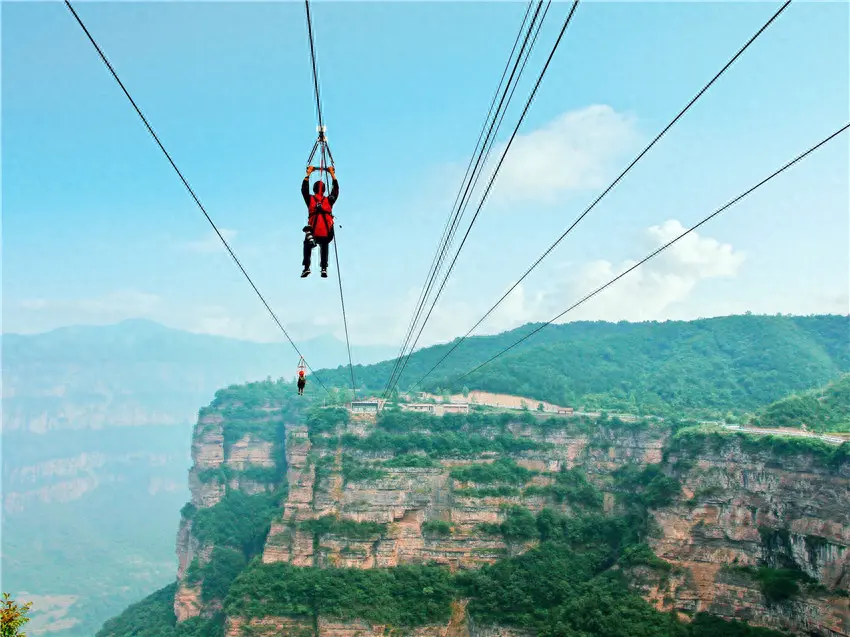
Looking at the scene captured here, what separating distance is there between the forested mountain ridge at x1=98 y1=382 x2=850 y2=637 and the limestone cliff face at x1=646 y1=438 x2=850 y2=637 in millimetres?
78

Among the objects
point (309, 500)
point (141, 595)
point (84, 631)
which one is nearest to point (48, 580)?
point (141, 595)

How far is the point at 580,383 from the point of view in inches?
2936

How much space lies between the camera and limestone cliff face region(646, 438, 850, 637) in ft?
105

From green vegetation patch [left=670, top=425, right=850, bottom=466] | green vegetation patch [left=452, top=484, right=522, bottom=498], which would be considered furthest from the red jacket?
green vegetation patch [left=452, top=484, right=522, bottom=498]

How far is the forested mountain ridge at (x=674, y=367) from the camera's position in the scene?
68188 mm

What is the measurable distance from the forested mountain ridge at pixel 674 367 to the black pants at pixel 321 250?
57.0 metres

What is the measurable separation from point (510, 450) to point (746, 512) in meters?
19.0

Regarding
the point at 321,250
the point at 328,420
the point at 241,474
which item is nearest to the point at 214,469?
the point at 241,474

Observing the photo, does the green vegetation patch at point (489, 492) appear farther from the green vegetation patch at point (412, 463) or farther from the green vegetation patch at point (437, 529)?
the green vegetation patch at point (412, 463)

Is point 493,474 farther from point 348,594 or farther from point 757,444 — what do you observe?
point 757,444

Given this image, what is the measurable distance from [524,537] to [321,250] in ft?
133

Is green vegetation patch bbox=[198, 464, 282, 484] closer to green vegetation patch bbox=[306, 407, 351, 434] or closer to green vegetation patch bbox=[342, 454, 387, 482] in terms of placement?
green vegetation patch bbox=[306, 407, 351, 434]

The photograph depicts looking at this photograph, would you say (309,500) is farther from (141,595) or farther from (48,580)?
(48,580)

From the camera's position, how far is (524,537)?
151ft
